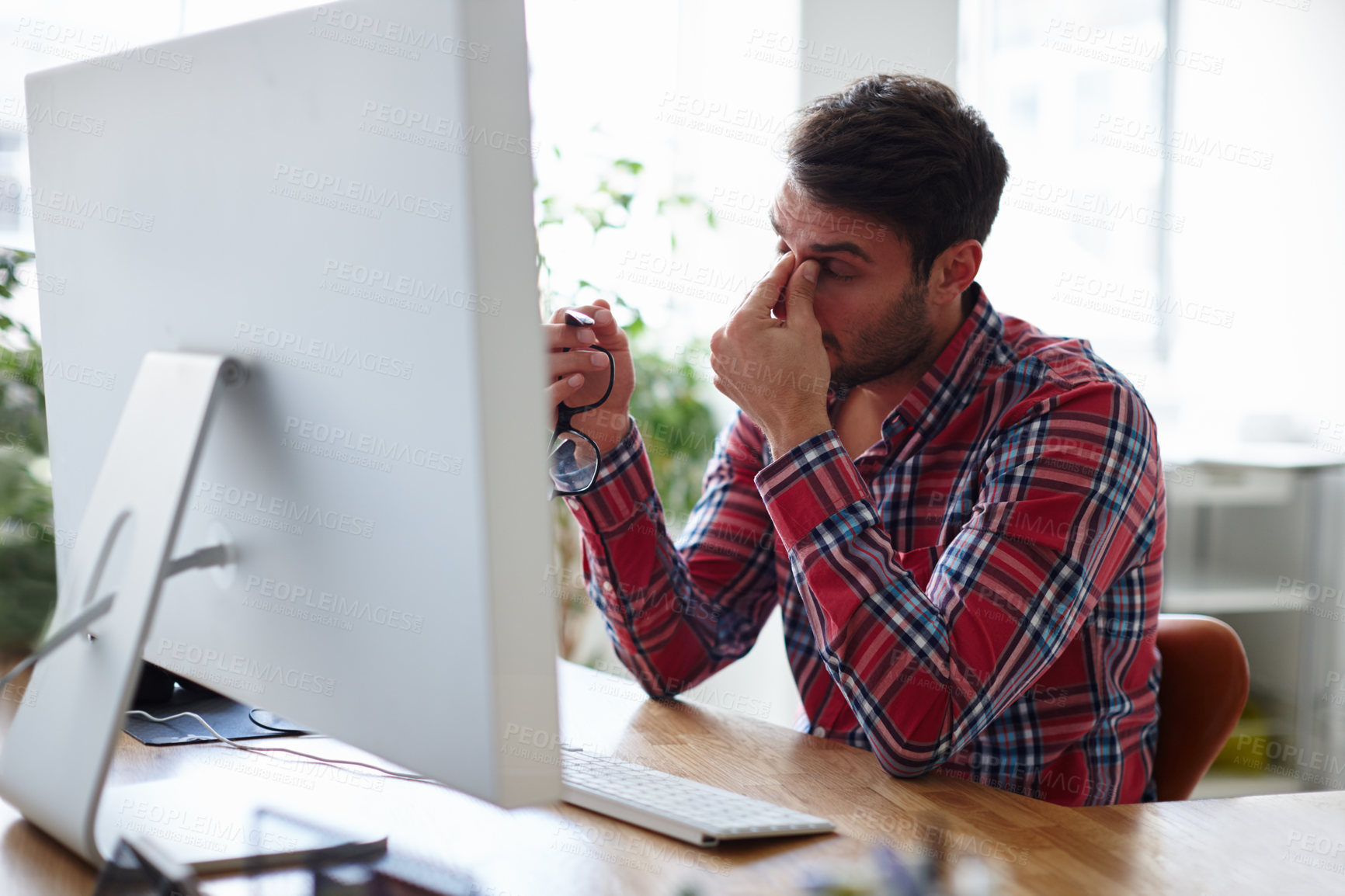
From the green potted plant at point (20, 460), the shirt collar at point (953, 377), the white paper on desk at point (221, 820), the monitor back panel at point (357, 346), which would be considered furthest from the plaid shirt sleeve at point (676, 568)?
the green potted plant at point (20, 460)

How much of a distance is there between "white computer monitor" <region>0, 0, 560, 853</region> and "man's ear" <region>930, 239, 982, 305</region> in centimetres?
83

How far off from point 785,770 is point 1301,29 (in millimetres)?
2743

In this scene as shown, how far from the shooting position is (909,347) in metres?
1.31

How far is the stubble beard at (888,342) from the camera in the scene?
127 cm

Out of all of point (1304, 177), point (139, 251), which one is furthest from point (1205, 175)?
point (139, 251)

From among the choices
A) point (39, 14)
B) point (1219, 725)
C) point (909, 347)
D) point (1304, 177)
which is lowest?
point (1219, 725)

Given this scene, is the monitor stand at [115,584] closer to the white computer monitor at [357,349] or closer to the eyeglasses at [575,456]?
the white computer monitor at [357,349]

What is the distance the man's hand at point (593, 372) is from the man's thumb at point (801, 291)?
0.61 ft

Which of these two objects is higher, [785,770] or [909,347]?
[909,347]

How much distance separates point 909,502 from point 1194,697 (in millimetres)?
370

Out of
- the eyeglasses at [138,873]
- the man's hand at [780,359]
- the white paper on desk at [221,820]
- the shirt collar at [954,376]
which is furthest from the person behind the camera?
the shirt collar at [954,376]

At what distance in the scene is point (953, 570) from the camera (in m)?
1.06

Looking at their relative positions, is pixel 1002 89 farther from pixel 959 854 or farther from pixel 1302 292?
pixel 959 854

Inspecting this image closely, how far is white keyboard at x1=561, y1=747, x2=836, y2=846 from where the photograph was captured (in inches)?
31.1
